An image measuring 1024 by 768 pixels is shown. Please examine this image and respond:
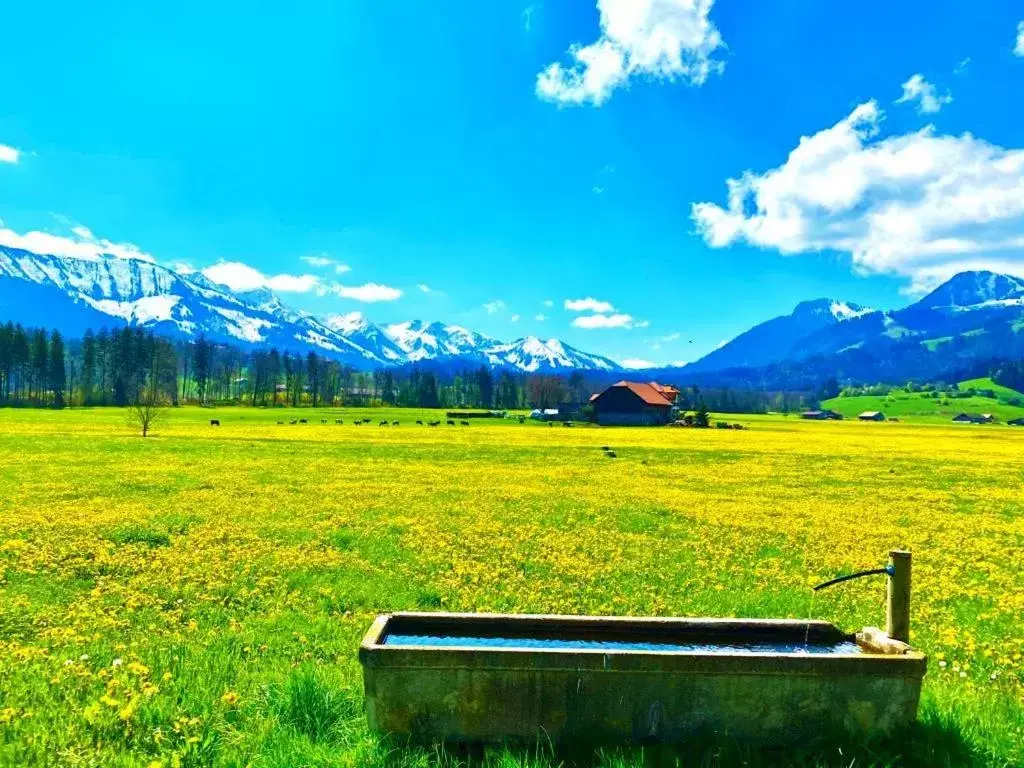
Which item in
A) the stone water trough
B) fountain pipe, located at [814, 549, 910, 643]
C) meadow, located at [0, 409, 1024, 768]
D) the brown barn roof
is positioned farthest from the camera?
the brown barn roof

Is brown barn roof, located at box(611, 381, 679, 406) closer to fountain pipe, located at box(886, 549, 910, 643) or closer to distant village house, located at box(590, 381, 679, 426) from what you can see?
distant village house, located at box(590, 381, 679, 426)

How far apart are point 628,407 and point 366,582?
124 meters

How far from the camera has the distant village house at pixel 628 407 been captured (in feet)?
438

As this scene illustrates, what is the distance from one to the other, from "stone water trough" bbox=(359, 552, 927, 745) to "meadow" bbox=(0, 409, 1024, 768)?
0.83ft

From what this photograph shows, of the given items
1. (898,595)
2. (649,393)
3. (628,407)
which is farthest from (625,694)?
(649,393)

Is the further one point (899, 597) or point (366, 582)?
point (366, 582)

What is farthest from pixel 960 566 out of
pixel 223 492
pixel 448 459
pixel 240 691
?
pixel 448 459

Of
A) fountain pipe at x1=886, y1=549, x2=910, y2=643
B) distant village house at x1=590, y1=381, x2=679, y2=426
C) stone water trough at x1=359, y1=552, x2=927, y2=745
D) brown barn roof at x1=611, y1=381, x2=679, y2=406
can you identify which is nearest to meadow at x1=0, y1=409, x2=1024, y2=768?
stone water trough at x1=359, y1=552, x2=927, y2=745

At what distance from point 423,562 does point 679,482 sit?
24598mm

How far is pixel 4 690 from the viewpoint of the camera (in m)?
7.93

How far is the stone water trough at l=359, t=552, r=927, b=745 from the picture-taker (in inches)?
243

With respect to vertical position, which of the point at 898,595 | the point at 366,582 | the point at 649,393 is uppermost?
the point at 649,393

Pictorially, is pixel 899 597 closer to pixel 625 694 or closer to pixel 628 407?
pixel 625 694

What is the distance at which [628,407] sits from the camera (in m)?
135
